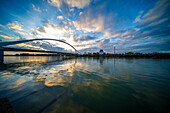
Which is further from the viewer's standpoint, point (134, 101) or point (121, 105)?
point (134, 101)

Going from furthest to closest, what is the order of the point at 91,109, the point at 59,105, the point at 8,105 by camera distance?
the point at 59,105, the point at 91,109, the point at 8,105

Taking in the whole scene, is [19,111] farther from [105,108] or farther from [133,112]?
[133,112]

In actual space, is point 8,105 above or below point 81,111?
above

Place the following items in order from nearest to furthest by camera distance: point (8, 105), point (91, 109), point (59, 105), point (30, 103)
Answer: point (8, 105) < point (91, 109) < point (59, 105) < point (30, 103)

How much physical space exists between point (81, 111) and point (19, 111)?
2.51 m

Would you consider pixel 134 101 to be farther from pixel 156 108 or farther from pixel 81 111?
pixel 81 111

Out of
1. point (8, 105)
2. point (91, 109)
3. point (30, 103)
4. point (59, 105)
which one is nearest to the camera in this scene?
point (8, 105)

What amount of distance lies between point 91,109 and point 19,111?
2930 mm

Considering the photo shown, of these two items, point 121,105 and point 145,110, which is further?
point 121,105

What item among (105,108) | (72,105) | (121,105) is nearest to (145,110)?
(121,105)

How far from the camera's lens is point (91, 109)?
8.00 feet

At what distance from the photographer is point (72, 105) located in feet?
8.70

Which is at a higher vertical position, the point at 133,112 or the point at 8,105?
the point at 8,105

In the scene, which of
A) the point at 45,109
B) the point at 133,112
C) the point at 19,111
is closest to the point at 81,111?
the point at 45,109
